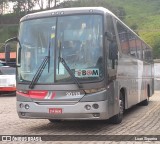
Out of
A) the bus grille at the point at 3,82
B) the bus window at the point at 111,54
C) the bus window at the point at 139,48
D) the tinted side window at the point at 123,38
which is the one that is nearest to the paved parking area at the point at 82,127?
the bus window at the point at 111,54

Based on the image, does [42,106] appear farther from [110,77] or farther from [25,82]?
[110,77]

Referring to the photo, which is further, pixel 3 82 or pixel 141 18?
pixel 141 18

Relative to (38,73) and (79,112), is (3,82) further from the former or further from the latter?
(79,112)

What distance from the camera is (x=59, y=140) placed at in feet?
28.7

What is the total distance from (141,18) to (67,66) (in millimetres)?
80648

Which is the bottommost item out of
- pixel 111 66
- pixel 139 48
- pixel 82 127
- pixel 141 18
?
pixel 82 127

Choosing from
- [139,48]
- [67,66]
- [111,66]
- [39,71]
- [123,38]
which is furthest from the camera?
[139,48]

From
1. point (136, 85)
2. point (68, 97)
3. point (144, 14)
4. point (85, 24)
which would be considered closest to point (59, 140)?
point (68, 97)

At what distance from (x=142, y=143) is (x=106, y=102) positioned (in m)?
1.70

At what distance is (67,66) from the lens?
9703 mm

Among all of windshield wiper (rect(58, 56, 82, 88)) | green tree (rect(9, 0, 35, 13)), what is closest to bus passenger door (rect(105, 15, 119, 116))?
windshield wiper (rect(58, 56, 82, 88))

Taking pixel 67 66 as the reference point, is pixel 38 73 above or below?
below

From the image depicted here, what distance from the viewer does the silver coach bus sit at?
31.4 ft

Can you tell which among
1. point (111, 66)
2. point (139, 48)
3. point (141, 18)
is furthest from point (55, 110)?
point (141, 18)
